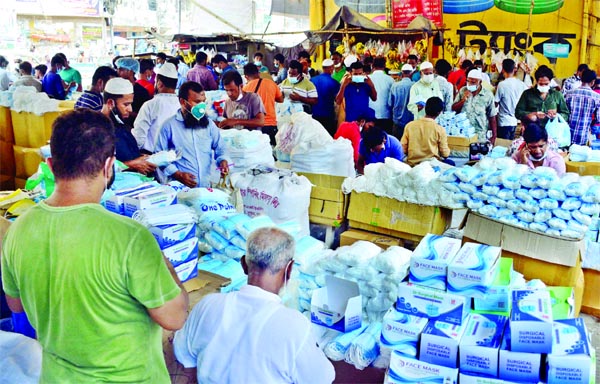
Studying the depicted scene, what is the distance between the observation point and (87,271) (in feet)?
5.13

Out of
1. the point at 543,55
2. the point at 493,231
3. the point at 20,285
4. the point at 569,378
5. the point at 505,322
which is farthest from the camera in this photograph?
the point at 543,55

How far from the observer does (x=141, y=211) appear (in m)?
2.68

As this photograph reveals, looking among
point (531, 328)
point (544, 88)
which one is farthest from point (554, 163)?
point (544, 88)

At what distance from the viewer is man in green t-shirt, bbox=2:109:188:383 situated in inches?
61.6

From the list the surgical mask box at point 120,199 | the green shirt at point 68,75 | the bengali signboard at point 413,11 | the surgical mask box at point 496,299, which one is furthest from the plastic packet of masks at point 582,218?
the bengali signboard at point 413,11

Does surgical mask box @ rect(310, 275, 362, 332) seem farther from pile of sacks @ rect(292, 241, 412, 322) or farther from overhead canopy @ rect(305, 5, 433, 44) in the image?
overhead canopy @ rect(305, 5, 433, 44)

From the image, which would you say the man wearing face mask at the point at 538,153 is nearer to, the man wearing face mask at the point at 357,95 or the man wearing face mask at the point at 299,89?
the man wearing face mask at the point at 357,95

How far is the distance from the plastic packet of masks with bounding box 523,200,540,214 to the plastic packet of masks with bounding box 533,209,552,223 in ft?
0.08

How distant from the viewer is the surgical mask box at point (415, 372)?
2461mm

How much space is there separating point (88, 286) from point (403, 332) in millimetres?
1484

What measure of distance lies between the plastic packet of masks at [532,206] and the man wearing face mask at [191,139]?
6.91 ft

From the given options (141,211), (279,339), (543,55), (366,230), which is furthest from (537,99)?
(543,55)

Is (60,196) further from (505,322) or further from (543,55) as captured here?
(543,55)

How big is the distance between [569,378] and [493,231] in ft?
4.89
